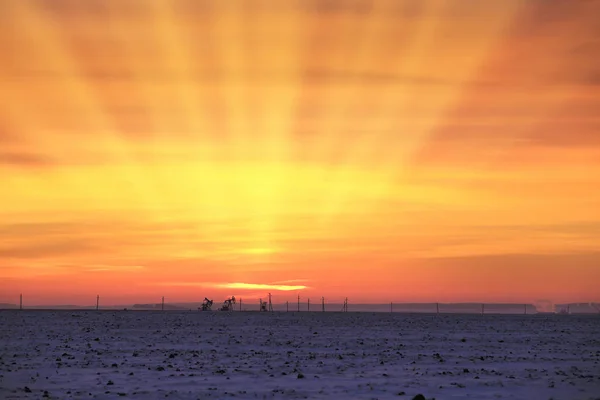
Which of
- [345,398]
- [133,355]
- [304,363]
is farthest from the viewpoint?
[133,355]

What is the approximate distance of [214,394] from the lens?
1603 inches

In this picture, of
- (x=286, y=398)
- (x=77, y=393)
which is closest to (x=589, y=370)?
(x=286, y=398)

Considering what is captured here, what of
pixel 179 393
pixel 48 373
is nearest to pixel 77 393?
pixel 179 393

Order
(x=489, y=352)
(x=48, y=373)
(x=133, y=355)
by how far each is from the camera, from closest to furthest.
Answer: (x=48, y=373) → (x=133, y=355) → (x=489, y=352)

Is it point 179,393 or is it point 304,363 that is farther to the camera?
point 304,363

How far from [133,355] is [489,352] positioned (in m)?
30.1

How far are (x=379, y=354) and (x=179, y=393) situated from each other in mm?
29401

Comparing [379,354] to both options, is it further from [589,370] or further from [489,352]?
[589,370]

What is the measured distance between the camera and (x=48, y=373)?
50188 millimetres

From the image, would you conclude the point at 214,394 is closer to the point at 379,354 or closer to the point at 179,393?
the point at 179,393

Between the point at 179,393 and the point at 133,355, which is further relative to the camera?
the point at 133,355

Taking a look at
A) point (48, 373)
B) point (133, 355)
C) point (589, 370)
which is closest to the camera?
point (48, 373)

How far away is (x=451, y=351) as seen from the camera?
72.4 meters

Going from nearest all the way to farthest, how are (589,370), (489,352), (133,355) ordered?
(589,370), (133,355), (489,352)
